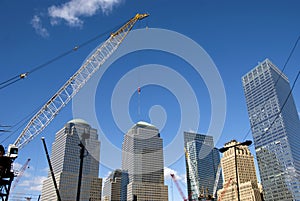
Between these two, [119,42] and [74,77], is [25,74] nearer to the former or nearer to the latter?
[74,77]

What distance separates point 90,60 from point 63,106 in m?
15.9

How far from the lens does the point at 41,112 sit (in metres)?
83.1

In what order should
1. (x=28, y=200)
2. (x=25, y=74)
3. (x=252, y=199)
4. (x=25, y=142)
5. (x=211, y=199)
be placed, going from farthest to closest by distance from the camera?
(x=252, y=199) → (x=211, y=199) → (x=28, y=200) → (x=25, y=142) → (x=25, y=74)

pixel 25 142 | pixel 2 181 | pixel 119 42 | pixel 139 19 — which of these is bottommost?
pixel 2 181

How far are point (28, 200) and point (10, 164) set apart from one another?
115 metres

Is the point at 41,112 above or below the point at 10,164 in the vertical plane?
above

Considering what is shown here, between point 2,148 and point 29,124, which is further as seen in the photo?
point 29,124

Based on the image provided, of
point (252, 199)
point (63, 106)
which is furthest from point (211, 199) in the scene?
point (63, 106)

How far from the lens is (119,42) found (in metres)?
85.9

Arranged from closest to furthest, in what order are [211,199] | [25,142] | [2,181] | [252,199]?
[2,181] → [25,142] → [211,199] → [252,199]

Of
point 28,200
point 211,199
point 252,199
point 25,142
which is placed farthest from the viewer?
point 252,199

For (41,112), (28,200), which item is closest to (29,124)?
(41,112)

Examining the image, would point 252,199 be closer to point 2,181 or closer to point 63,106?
point 63,106

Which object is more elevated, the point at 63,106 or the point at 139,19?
the point at 139,19
